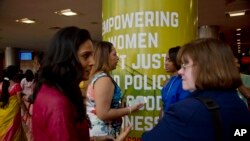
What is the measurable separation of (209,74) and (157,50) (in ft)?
4.13

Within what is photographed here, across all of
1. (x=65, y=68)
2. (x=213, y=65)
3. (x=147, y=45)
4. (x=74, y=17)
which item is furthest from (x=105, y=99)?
(x=74, y=17)

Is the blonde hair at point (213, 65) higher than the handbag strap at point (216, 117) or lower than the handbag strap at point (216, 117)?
higher

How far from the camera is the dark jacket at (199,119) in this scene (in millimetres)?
1221

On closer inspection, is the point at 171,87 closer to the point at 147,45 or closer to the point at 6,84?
the point at 147,45

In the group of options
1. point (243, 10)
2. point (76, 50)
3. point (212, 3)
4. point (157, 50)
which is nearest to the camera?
point (76, 50)

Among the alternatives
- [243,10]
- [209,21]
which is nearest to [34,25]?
[209,21]

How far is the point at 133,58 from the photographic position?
8.48 feet

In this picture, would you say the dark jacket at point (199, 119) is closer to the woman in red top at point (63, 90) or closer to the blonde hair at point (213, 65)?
the blonde hair at point (213, 65)

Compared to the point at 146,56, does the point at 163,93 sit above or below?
below

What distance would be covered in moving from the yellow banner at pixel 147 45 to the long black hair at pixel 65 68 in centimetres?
104

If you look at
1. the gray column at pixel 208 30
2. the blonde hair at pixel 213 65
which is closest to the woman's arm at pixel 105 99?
the blonde hair at pixel 213 65

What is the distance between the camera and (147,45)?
256 cm

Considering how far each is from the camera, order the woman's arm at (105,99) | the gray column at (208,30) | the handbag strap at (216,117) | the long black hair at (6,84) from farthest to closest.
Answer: the gray column at (208,30) < the long black hair at (6,84) < the woman's arm at (105,99) < the handbag strap at (216,117)

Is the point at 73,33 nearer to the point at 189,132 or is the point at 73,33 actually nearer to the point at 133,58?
the point at 189,132
